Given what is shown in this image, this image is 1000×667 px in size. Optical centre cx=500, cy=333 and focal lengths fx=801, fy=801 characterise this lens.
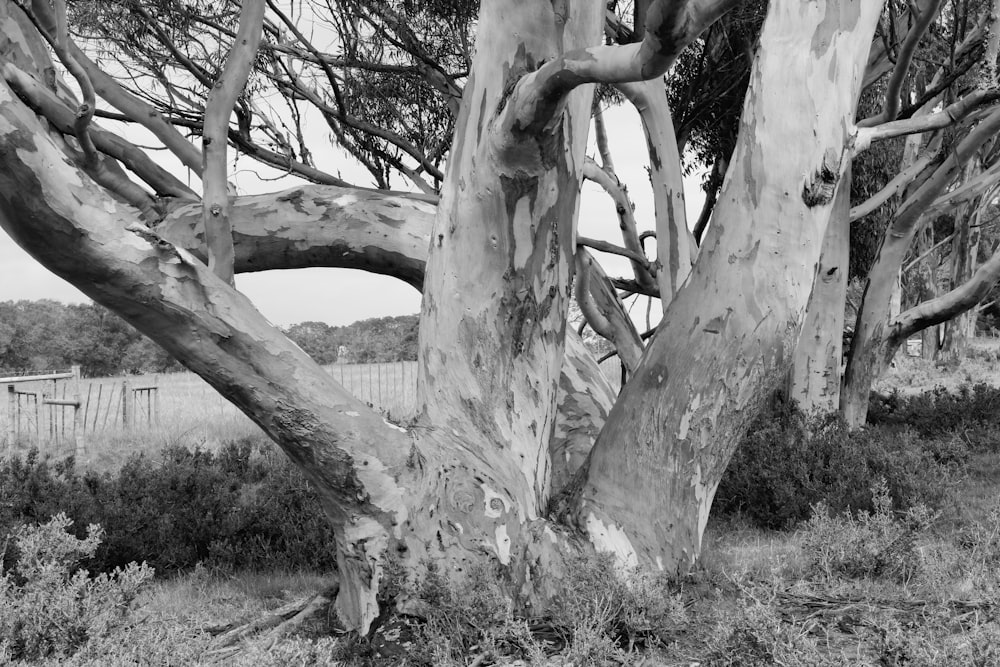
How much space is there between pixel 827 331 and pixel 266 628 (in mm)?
5583

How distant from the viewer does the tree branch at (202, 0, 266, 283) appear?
3404 millimetres

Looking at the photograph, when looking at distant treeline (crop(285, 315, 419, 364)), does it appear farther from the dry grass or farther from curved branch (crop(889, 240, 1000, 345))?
curved branch (crop(889, 240, 1000, 345))

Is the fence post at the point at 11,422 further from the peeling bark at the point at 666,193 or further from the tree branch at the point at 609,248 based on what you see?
the peeling bark at the point at 666,193

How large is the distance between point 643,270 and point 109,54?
5.29 metres

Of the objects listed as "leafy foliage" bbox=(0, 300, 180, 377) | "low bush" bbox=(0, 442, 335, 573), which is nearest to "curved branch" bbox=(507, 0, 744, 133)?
"low bush" bbox=(0, 442, 335, 573)

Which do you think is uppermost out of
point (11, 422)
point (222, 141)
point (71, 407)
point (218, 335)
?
point (222, 141)

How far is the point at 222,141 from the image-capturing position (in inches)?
150

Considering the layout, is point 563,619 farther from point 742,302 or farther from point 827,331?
point 827,331

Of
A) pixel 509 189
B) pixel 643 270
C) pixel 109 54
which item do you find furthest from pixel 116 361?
pixel 509 189

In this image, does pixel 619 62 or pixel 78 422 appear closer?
pixel 619 62

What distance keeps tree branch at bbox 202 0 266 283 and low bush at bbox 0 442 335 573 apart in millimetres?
1915

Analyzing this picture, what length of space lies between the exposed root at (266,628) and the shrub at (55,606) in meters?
0.37

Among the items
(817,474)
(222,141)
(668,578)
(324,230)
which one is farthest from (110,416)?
(668,578)

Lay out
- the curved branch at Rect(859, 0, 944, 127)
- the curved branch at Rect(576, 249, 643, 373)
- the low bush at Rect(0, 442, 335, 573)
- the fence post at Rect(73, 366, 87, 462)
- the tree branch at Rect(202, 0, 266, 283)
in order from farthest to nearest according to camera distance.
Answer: the fence post at Rect(73, 366, 87, 462) → the curved branch at Rect(576, 249, 643, 373) → the curved branch at Rect(859, 0, 944, 127) → the low bush at Rect(0, 442, 335, 573) → the tree branch at Rect(202, 0, 266, 283)
